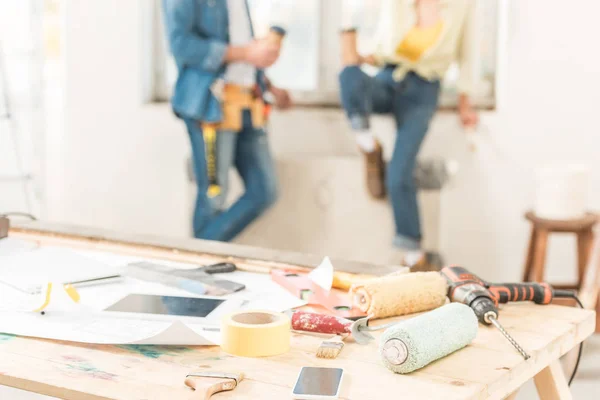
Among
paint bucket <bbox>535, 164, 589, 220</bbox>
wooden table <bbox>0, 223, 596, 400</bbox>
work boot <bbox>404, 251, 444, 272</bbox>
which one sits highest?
wooden table <bbox>0, 223, 596, 400</bbox>

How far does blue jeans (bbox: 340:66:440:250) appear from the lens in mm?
2941

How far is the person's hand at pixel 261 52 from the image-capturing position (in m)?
2.78

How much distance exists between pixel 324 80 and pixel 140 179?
2.87ft

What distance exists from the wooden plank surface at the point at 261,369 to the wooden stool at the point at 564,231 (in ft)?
5.82

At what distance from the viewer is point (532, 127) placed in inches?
123

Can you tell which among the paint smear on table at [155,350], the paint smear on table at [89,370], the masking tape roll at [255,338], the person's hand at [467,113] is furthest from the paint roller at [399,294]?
the person's hand at [467,113]

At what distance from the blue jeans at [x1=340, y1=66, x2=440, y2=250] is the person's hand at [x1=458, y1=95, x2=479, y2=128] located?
0.55 feet

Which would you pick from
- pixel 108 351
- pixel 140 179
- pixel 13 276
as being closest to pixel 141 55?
pixel 140 179

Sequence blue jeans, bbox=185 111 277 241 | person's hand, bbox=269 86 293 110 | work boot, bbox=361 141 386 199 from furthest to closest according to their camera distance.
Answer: person's hand, bbox=269 86 293 110 → work boot, bbox=361 141 386 199 → blue jeans, bbox=185 111 277 241

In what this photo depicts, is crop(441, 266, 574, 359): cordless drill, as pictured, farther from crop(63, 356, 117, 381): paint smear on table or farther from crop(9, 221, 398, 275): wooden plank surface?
crop(63, 356, 117, 381): paint smear on table

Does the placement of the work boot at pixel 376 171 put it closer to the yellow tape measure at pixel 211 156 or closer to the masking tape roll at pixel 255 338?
the yellow tape measure at pixel 211 156

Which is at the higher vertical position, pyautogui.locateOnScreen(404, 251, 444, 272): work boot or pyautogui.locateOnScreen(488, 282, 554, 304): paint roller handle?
pyautogui.locateOnScreen(488, 282, 554, 304): paint roller handle

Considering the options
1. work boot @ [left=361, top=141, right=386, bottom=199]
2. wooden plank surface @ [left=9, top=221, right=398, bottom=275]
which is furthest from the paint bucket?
wooden plank surface @ [left=9, top=221, right=398, bottom=275]

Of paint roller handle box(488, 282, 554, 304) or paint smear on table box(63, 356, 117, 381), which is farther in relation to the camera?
paint roller handle box(488, 282, 554, 304)
